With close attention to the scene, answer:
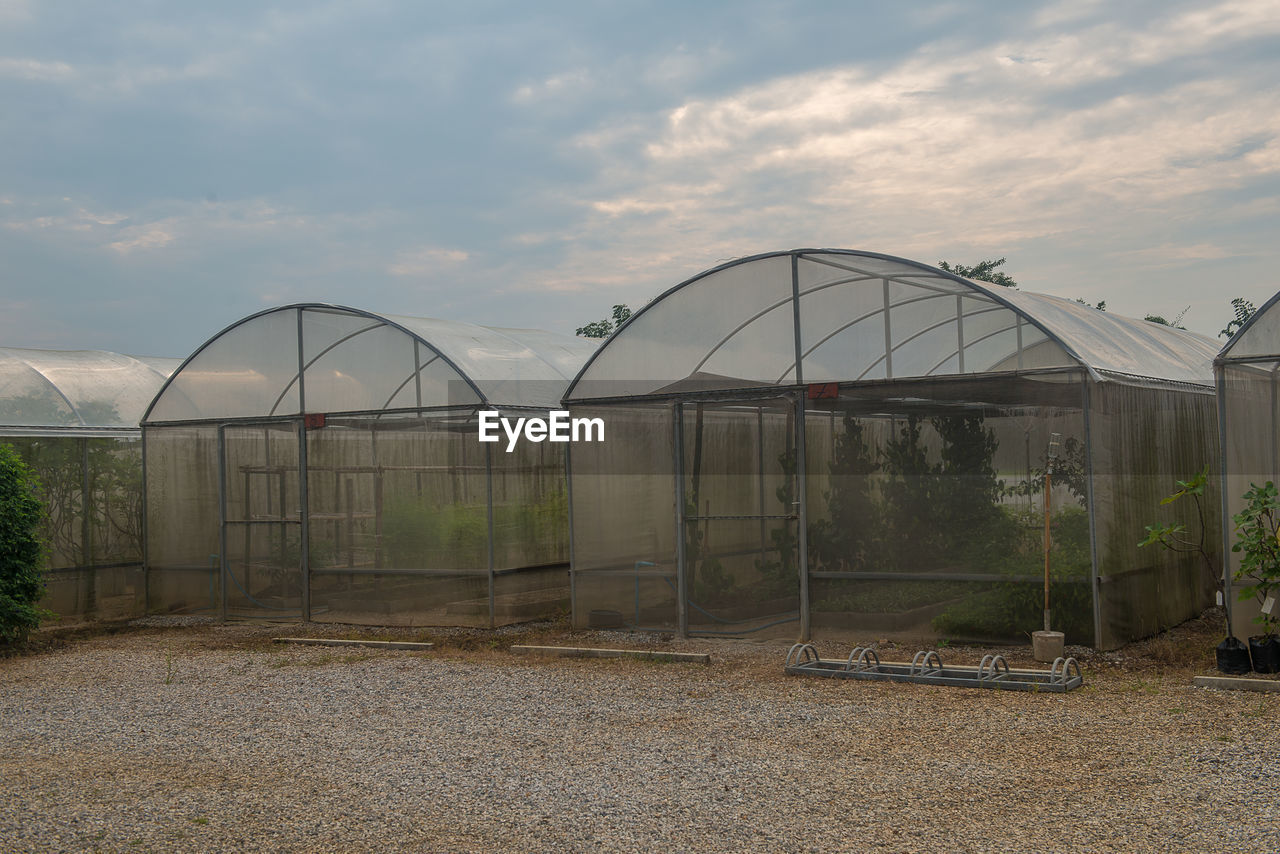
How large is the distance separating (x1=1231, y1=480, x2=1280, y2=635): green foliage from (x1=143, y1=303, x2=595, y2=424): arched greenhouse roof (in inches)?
273

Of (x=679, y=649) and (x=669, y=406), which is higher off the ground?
(x=669, y=406)

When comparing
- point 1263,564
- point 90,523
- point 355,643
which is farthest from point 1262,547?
point 90,523

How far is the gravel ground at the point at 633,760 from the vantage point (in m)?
5.12

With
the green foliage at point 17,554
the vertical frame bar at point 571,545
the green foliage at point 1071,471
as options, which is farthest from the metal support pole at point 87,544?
the green foliage at point 1071,471

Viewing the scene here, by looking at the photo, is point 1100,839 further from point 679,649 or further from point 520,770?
point 679,649

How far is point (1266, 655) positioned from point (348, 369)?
355 inches

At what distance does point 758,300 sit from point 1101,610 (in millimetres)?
3980

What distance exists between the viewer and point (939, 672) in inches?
327

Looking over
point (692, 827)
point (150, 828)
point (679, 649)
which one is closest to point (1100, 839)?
point (692, 827)

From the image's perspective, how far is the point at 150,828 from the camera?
5.39 meters

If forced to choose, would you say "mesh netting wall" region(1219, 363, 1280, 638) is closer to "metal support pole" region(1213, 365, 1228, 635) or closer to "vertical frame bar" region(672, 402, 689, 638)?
"metal support pole" region(1213, 365, 1228, 635)

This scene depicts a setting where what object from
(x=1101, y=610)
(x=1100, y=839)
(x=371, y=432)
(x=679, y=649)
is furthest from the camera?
(x=371, y=432)

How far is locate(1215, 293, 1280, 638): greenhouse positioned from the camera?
341 inches

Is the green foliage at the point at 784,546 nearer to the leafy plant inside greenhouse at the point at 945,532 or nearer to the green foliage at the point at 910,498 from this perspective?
the leafy plant inside greenhouse at the point at 945,532
